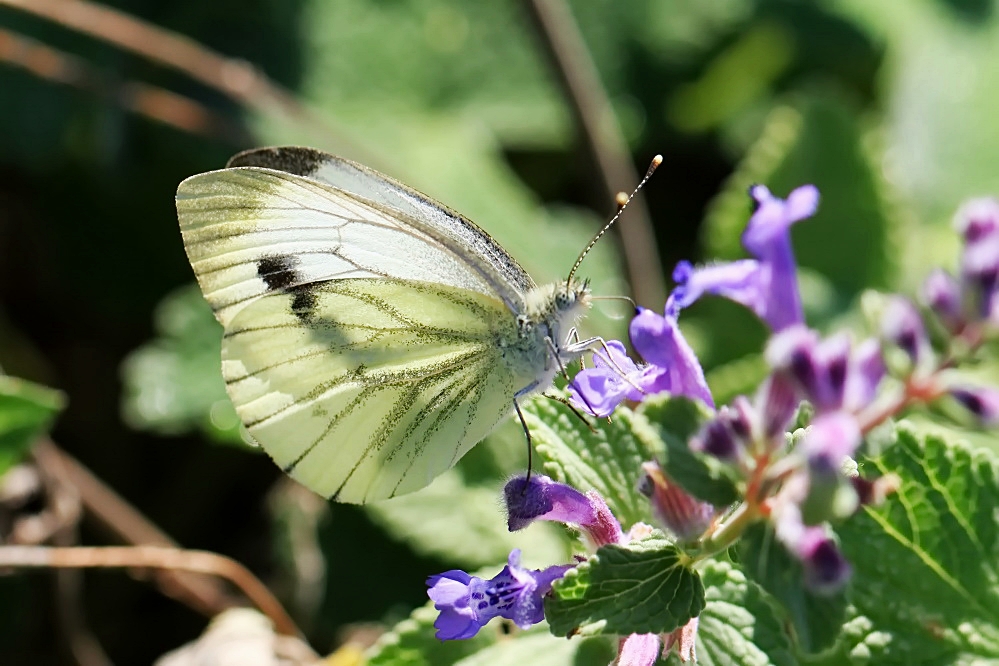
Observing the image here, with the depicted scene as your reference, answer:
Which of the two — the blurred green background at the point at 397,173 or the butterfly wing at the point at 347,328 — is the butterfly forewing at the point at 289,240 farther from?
the blurred green background at the point at 397,173

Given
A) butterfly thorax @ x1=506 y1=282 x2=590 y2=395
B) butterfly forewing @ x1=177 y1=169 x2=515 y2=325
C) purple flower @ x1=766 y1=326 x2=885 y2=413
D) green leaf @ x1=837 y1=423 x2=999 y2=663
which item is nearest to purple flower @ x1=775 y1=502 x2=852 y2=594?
purple flower @ x1=766 y1=326 x2=885 y2=413

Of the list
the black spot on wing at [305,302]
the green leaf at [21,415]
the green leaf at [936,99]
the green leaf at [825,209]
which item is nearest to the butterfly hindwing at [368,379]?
the black spot on wing at [305,302]

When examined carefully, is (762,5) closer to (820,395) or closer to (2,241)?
(2,241)

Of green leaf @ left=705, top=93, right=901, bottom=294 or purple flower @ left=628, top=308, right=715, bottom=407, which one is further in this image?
green leaf @ left=705, top=93, right=901, bottom=294

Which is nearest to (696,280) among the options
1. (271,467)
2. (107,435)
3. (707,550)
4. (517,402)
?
(707,550)

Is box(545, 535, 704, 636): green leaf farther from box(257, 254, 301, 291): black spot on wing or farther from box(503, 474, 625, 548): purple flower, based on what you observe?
box(257, 254, 301, 291): black spot on wing

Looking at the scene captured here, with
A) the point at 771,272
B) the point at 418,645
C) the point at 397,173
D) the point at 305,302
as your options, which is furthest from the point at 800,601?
the point at 397,173

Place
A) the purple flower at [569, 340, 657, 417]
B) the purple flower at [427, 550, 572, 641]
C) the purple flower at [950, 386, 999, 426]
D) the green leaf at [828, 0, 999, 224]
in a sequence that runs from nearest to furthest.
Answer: the purple flower at [950, 386, 999, 426] → the purple flower at [427, 550, 572, 641] → the purple flower at [569, 340, 657, 417] → the green leaf at [828, 0, 999, 224]
